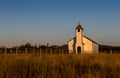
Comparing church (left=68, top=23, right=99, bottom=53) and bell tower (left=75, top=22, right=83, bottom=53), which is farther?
church (left=68, top=23, right=99, bottom=53)

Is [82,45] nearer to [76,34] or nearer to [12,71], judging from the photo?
[76,34]

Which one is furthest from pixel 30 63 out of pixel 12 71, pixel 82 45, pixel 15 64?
pixel 82 45

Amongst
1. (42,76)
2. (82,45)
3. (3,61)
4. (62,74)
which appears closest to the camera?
(42,76)

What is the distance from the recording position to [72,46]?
65312mm

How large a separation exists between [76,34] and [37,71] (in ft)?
187

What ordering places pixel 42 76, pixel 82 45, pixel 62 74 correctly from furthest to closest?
pixel 82 45 < pixel 62 74 < pixel 42 76

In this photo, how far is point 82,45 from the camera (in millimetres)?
63375

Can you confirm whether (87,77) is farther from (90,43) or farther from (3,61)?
(90,43)

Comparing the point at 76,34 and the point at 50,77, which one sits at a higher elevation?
the point at 76,34

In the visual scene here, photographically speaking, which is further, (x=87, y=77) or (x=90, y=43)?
(x=90, y=43)

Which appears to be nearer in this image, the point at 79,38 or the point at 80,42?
the point at 80,42

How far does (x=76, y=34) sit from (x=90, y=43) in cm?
446

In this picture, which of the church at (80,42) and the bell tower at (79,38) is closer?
the bell tower at (79,38)

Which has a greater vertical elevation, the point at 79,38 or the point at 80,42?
the point at 79,38
